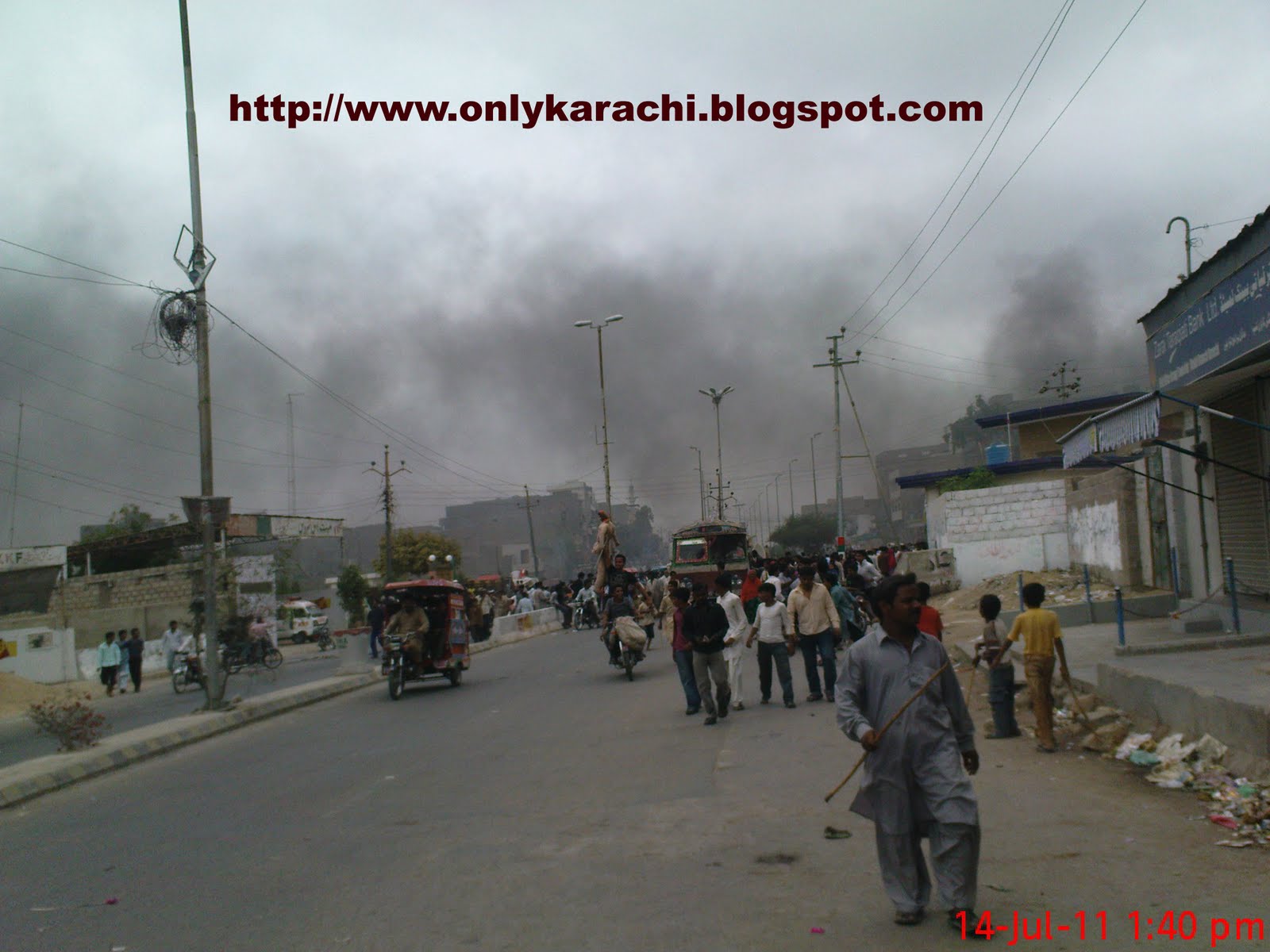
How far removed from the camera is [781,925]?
5.14 metres

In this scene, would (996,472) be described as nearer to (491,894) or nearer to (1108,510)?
(1108,510)

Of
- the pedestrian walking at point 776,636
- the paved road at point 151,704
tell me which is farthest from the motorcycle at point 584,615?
the pedestrian walking at point 776,636

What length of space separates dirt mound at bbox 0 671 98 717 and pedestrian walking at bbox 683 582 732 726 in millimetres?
16933

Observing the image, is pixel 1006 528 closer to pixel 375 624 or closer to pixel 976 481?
pixel 976 481

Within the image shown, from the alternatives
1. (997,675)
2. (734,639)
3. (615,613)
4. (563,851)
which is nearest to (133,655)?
(615,613)

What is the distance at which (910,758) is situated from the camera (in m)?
5.05

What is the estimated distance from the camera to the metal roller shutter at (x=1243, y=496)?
13406 millimetres

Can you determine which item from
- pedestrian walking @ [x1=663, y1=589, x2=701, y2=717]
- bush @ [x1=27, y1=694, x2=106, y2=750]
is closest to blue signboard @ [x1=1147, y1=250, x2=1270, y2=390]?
pedestrian walking @ [x1=663, y1=589, x2=701, y2=717]

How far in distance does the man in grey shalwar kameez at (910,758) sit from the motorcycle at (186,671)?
21.0 meters

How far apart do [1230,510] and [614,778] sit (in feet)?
32.7

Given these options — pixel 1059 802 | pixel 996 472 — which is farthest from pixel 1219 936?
pixel 996 472

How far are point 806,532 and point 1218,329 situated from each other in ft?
328

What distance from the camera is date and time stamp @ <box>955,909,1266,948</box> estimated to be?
4.72 metres

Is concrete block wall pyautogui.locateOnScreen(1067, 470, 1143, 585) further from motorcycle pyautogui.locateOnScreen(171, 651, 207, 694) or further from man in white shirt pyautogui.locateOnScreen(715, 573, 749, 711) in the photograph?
motorcycle pyautogui.locateOnScreen(171, 651, 207, 694)
